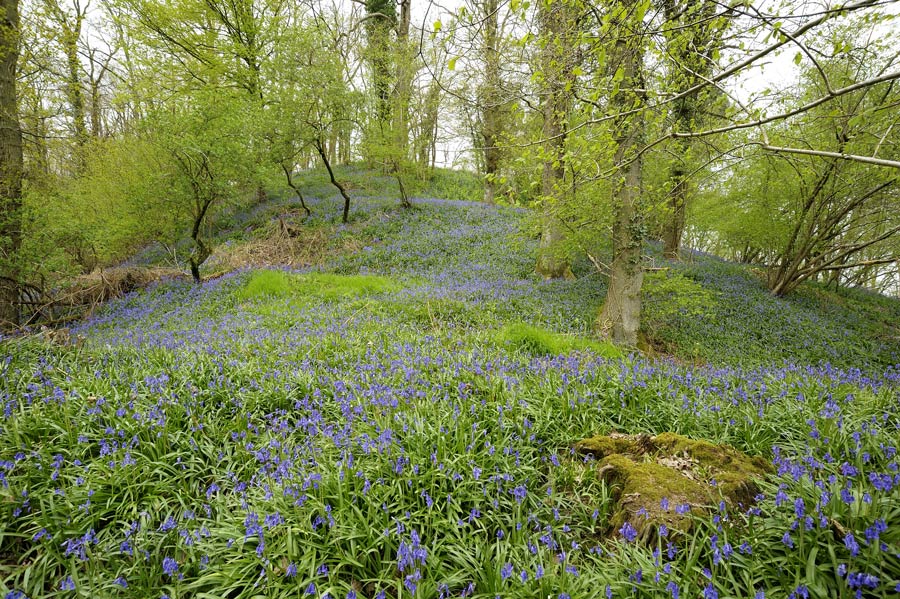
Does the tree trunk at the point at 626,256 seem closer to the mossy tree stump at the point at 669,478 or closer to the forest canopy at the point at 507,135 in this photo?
the forest canopy at the point at 507,135

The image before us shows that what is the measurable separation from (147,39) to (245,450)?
20622 millimetres

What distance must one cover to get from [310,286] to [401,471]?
871 centimetres

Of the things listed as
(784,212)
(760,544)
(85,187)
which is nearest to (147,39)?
(85,187)

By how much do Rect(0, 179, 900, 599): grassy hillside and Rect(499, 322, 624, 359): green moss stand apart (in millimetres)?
44

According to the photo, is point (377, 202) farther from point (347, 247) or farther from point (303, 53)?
point (303, 53)

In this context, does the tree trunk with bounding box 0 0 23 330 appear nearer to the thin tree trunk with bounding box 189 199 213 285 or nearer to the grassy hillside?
the thin tree trunk with bounding box 189 199 213 285

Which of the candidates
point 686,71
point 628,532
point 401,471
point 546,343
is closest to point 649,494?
point 628,532

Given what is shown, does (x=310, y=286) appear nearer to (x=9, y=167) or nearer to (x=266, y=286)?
(x=266, y=286)

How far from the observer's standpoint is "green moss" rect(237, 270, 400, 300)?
10.1 meters

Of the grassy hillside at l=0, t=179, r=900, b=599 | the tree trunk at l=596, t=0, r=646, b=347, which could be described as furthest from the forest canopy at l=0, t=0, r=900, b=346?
the grassy hillside at l=0, t=179, r=900, b=599

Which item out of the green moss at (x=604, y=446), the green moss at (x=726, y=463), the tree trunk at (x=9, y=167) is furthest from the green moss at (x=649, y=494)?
the tree trunk at (x=9, y=167)

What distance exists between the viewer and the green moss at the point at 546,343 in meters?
6.31

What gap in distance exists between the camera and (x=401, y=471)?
2.89m

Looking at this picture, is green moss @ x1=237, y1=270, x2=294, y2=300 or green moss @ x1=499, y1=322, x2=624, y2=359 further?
green moss @ x1=237, y1=270, x2=294, y2=300
